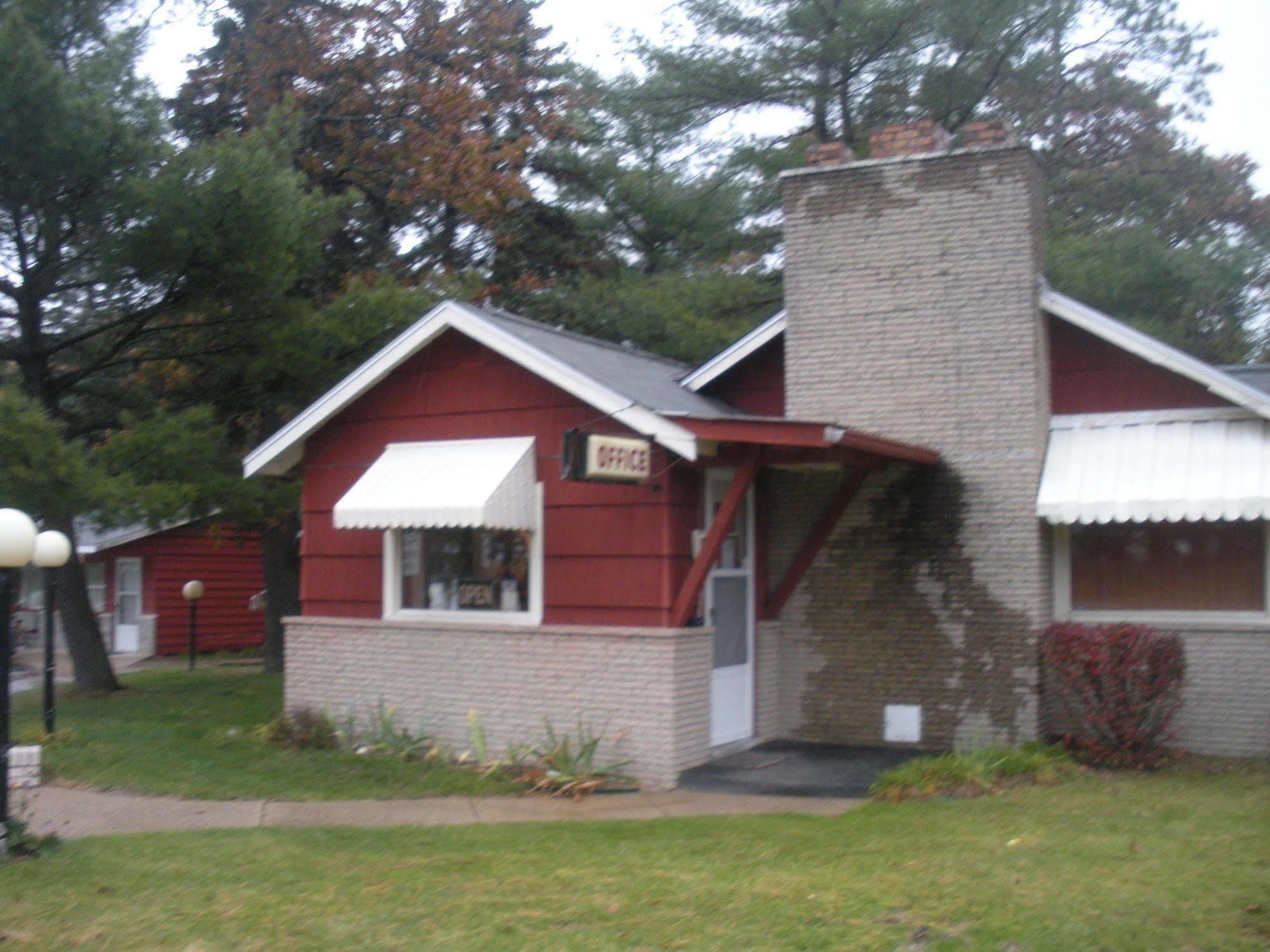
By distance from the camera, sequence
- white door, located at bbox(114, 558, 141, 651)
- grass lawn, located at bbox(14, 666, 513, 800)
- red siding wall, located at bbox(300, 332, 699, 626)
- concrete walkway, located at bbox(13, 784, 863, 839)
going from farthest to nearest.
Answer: white door, located at bbox(114, 558, 141, 651)
red siding wall, located at bbox(300, 332, 699, 626)
grass lawn, located at bbox(14, 666, 513, 800)
concrete walkway, located at bbox(13, 784, 863, 839)

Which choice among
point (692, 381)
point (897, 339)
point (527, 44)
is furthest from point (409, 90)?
point (897, 339)

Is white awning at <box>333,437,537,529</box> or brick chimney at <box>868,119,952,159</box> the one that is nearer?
white awning at <box>333,437,537,529</box>

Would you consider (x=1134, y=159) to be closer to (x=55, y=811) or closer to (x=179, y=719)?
(x=179, y=719)

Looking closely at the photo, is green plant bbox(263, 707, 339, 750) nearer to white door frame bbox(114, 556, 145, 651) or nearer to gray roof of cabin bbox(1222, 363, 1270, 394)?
gray roof of cabin bbox(1222, 363, 1270, 394)

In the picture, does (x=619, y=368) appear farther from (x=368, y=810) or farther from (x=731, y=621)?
(x=368, y=810)

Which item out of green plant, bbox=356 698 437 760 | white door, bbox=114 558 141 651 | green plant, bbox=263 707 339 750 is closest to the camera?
green plant, bbox=356 698 437 760

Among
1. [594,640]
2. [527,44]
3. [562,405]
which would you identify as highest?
[527,44]

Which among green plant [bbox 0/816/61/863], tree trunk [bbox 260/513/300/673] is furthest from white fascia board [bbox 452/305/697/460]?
tree trunk [bbox 260/513/300/673]

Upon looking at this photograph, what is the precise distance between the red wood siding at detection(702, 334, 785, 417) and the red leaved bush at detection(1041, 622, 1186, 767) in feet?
12.2

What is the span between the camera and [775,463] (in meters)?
11.2

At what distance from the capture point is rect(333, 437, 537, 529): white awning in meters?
10.7

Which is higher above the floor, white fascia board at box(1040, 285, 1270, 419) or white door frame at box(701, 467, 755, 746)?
white fascia board at box(1040, 285, 1270, 419)

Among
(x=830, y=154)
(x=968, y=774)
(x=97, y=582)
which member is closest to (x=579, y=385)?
(x=830, y=154)

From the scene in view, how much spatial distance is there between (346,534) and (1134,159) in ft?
60.6
